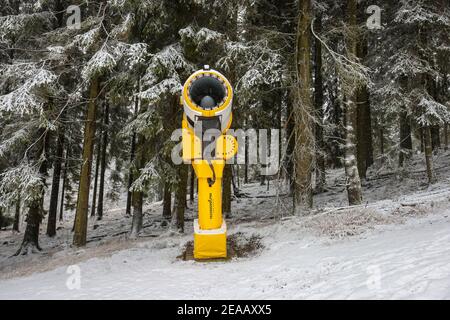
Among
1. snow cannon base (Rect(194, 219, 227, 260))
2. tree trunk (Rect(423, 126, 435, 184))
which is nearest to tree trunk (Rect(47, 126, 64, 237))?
snow cannon base (Rect(194, 219, 227, 260))

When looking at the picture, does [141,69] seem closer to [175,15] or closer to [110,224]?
[175,15]

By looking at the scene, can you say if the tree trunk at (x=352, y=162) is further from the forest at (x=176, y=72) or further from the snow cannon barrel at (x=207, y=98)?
the snow cannon barrel at (x=207, y=98)

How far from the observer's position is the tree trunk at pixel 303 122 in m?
9.95

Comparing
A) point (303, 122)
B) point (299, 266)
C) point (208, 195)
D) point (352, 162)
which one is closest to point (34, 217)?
point (208, 195)

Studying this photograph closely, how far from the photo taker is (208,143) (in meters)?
7.91

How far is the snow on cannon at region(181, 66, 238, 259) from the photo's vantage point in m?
7.68

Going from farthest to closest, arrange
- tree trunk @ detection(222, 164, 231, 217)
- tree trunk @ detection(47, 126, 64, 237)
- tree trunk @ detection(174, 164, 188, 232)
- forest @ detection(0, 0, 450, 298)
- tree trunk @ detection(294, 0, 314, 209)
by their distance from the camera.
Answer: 1. tree trunk @ detection(47, 126, 64, 237)
2. tree trunk @ detection(222, 164, 231, 217)
3. tree trunk @ detection(174, 164, 188, 232)
4. forest @ detection(0, 0, 450, 298)
5. tree trunk @ detection(294, 0, 314, 209)

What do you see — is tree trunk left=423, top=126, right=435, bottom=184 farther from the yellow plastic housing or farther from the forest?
the yellow plastic housing

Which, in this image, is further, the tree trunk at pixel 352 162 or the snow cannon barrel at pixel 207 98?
the tree trunk at pixel 352 162

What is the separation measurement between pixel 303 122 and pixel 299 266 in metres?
4.57

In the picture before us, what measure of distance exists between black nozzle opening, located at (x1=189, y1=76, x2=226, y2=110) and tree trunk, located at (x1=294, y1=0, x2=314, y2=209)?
9.65 ft

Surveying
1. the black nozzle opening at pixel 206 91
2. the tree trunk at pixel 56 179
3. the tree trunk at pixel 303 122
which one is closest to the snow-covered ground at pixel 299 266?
the tree trunk at pixel 303 122

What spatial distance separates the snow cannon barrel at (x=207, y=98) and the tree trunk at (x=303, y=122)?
2.84m

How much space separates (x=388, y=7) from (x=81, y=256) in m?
15.0
